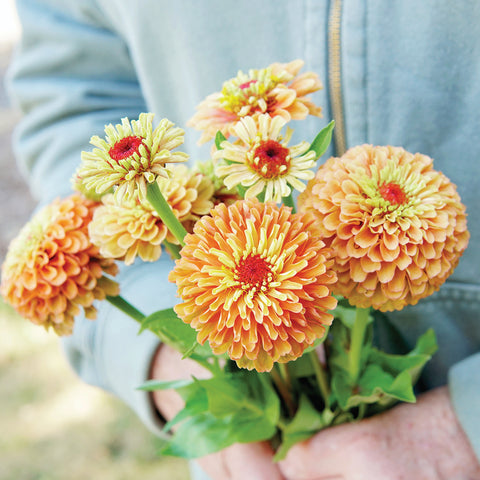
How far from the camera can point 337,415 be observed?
438 millimetres

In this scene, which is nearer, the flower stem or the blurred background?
the flower stem

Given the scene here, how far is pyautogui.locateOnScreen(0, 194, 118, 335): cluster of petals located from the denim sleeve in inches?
9.6

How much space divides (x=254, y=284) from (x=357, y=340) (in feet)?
0.50

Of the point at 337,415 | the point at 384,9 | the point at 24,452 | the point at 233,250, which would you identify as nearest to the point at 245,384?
the point at 337,415

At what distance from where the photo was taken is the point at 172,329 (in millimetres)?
337

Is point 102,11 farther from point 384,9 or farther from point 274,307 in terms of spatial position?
point 274,307

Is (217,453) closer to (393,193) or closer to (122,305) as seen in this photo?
(122,305)

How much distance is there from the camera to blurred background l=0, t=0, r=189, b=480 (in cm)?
107

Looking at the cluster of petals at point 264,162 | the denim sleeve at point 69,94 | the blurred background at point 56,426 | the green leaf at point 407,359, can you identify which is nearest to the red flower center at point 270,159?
the cluster of petals at point 264,162

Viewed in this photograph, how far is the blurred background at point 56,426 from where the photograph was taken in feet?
3.52

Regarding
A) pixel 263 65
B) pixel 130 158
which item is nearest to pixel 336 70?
pixel 263 65

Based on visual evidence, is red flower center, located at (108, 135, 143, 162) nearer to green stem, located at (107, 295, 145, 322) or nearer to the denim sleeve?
green stem, located at (107, 295, 145, 322)

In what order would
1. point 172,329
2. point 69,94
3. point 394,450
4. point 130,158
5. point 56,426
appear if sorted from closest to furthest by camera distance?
point 130,158 → point 172,329 → point 394,450 → point 69,94 → point 56,426

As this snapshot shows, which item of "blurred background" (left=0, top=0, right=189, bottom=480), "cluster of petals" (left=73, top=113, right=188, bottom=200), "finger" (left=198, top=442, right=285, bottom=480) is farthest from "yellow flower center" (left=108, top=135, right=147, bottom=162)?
"blurred background" (left=0, top=0, right=189, bottom=480)
